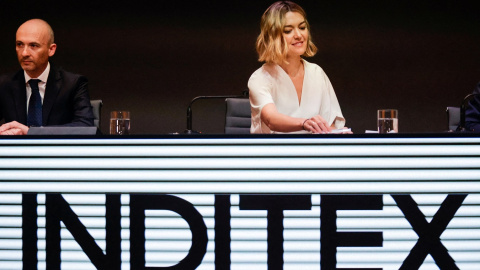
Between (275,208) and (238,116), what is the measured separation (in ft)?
6.93

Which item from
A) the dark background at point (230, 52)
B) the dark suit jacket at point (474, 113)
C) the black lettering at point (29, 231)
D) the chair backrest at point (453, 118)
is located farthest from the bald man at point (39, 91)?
the chair backrest at point (453, 118)

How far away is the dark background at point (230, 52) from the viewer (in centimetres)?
491

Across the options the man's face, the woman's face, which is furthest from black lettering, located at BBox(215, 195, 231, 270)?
the man's face

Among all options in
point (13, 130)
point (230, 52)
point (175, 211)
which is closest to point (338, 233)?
point (175, 211)

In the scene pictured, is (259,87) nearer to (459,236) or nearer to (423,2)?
(459,236)

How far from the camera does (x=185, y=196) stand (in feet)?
4.86

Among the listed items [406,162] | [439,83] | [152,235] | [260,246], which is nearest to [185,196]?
[152,235]

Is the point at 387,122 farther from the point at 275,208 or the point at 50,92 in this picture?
the point at 50,92

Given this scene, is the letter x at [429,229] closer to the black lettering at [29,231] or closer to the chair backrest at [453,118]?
the black lettering at [29,231]

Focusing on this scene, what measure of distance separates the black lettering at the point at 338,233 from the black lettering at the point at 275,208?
0.06 m

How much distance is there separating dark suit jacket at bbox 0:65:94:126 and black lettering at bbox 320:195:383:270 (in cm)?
160

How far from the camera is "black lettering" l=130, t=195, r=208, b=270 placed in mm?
1457

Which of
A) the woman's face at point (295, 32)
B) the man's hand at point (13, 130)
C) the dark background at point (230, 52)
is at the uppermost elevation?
the dark background at point (230, 52)

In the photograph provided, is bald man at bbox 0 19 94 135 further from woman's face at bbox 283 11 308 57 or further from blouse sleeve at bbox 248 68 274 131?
woman's face at bbox 283 11 308 57
